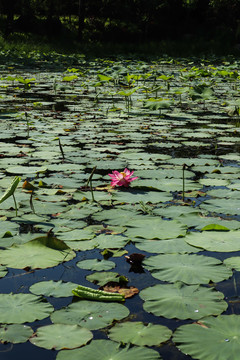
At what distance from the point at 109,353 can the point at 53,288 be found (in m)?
0.37

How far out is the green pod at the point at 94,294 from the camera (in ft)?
4.41

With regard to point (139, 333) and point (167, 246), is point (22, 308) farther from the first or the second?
point (167, 246)

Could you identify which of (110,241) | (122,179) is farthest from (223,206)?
(110,241)

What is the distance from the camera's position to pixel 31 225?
1.94m

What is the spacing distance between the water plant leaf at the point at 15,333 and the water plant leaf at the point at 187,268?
17.7 inches

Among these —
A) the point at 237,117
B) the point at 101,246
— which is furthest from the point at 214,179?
the point at 237,117

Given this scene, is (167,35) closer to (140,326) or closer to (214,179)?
(214,179)

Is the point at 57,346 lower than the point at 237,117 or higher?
higher

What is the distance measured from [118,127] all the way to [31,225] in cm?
246

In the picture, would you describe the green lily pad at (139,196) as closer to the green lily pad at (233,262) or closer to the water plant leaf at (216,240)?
the water plant leaf at (216,240)

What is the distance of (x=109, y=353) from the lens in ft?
3.59

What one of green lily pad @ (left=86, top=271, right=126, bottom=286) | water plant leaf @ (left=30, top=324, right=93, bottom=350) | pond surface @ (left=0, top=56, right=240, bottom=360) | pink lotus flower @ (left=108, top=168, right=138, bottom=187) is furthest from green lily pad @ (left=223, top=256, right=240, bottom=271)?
pink lotus flower @ (left=108, top=168, right=138, bottom=187)

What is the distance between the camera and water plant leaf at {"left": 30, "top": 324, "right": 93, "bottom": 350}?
114 centimetres

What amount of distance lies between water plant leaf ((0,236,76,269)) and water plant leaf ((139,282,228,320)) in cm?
36
